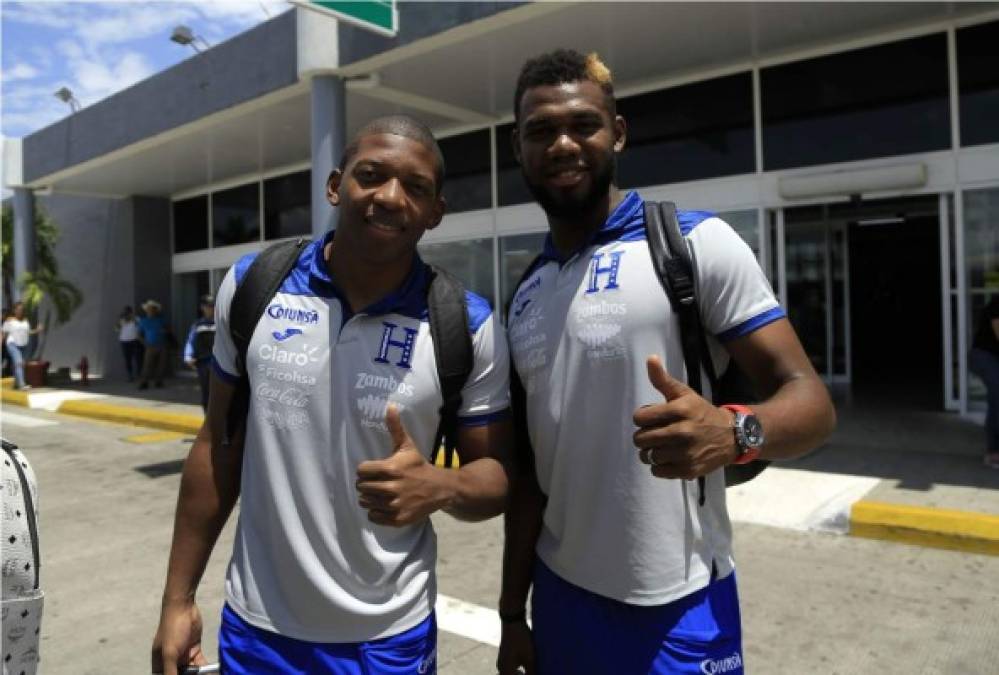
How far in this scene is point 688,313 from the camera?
66.6 inches

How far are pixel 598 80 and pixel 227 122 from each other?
10632mm

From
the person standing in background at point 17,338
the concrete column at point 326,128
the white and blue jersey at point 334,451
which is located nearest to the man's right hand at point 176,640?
the white and blue jersey at point 334,451

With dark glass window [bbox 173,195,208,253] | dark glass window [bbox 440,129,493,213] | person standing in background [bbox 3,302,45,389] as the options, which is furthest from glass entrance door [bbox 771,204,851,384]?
person standing in background [bbox 3,302,45,389]

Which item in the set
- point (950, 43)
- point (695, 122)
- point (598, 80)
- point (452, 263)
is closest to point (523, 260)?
point (452, 263)

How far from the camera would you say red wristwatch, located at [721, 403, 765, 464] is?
1.45 m

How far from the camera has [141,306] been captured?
683 inches

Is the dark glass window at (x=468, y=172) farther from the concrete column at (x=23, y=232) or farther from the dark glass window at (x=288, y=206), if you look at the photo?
the concrete column at (x=23, y=232)

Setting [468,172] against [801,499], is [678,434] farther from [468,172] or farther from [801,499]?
[468,172]

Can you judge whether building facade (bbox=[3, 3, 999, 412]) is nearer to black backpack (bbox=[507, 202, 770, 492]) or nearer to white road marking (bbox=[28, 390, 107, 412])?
white road marking (bbox=[28, 390, 107, 412])

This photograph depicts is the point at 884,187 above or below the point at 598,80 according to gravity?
above

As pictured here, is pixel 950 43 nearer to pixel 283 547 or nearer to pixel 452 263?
pixel 452 263

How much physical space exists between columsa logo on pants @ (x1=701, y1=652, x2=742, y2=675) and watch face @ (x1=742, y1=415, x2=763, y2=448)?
59 centimetres

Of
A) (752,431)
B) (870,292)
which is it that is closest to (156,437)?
(752,431)

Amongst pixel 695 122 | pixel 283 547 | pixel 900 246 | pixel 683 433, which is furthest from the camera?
pixel 900 246
